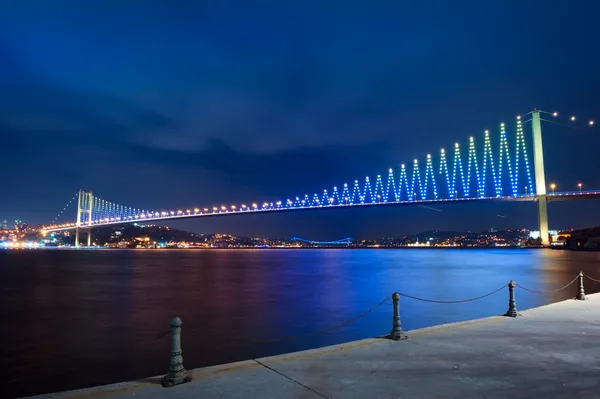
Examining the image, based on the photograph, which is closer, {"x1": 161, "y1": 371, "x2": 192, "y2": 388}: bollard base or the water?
{"x1": 161, "y1": 371, "x2": 192, "y2": 388}: bollard base

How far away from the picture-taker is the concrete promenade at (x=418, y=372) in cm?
544

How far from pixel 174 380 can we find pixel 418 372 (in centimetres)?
316

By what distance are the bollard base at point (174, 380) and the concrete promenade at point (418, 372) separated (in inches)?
3.5

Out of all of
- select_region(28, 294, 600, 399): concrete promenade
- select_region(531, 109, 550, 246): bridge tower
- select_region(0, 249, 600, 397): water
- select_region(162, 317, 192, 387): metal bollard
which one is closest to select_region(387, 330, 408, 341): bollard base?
select_region(28, 294, 600, 399): concrete promenade

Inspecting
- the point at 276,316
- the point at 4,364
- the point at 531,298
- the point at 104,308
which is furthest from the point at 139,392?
the point at 531,298

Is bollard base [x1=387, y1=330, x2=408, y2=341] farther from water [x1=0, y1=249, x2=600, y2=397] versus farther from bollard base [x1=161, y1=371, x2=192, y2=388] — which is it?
bollard base [x1=161, y1=371, x2=192, y2=388]

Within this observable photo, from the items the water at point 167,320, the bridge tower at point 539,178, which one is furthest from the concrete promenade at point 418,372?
the bridge tower at point 539,178

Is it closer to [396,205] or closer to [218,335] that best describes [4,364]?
[218,335]

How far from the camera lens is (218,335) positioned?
1329 centimetres

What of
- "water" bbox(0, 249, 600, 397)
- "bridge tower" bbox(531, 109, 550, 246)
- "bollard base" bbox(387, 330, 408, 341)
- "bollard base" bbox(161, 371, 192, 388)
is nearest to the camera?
"bollard base" bbox(161, 371, 192, 388)

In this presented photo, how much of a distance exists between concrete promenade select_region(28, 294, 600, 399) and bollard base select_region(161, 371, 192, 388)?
0.29ft

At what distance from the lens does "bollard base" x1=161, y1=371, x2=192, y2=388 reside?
5.83m

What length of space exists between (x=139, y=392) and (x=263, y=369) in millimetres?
1663

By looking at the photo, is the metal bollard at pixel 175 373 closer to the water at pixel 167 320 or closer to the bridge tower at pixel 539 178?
the water at pixel 167 320
